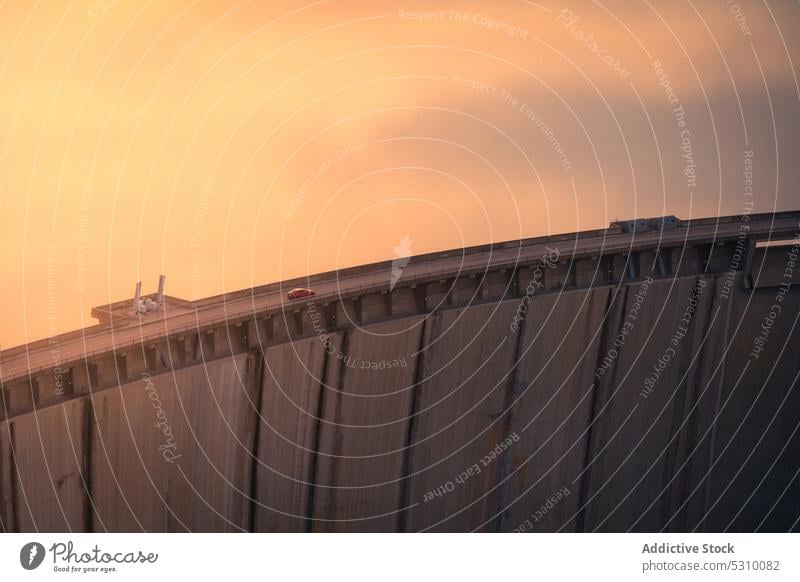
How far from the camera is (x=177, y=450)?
28672mm

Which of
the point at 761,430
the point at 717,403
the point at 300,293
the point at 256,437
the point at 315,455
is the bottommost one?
the point at 761,430

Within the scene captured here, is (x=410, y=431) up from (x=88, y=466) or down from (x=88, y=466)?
down

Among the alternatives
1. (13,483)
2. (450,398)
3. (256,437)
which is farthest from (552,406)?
(13,483)

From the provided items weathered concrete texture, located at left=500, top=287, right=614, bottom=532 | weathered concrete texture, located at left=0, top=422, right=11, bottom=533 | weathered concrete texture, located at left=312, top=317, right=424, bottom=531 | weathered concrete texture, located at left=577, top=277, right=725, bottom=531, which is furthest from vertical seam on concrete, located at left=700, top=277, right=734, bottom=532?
weathered concrete texture, located at left=0, top=422, right=11, bottom=533

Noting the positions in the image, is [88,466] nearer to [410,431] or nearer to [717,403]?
[410,431]

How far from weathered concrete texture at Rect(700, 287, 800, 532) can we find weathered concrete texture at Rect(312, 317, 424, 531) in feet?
35.2

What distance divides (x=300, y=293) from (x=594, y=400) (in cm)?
1115

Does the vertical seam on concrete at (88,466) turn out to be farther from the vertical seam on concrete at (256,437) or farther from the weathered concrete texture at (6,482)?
the vertical seam on concrete at (256,437)

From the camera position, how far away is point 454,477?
117 feet

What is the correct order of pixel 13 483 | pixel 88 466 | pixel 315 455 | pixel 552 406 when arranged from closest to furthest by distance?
1. pixel 13 483
2. pixel 88 466
3. pixel 315 455
4. pixel 552 406

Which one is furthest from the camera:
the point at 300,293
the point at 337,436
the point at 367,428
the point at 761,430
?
the point at 761,430

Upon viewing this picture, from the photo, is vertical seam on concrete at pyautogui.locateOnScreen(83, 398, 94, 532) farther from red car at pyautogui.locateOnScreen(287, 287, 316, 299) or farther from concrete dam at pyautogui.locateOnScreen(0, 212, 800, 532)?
red car at pyautogui.locateOnScreen(287, 287, 316, 299)
